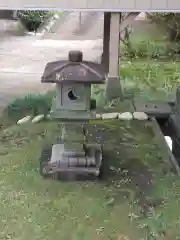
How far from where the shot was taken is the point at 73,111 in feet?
16.3

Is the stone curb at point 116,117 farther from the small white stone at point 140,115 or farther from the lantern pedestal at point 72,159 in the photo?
the lantern pedestal at point 72,159

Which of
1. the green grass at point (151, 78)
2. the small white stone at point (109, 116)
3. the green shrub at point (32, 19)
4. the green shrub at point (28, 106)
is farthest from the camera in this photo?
the green shrub at point (32, 19)

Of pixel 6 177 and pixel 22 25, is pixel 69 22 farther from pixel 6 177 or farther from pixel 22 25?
pixel 6 177

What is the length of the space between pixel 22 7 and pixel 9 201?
133 inches

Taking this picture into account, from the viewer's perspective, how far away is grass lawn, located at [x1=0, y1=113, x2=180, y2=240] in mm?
4172

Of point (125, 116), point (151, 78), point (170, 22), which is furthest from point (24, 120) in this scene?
point (170, 22)

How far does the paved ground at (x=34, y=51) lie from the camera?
371 inches

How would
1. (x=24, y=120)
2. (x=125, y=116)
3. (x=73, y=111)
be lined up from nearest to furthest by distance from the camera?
(x=73, y=111) → (x=24, y=120) → (x=125, y=116)

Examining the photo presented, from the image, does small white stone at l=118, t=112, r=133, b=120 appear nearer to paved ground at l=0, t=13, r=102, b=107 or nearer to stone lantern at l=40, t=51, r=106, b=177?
stone lantern at l=40, t=51, r=106, b=177

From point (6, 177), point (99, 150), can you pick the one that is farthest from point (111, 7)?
point (6, 177)

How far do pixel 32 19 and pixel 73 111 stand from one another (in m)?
11.4

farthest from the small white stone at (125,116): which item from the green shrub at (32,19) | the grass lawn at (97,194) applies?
the green shrub at (32,19)

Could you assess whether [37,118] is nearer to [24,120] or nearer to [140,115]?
[24,120]

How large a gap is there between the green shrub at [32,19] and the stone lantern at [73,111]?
423 inches
